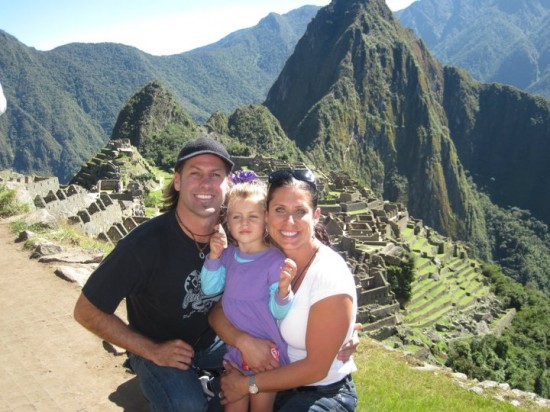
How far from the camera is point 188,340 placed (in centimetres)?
445

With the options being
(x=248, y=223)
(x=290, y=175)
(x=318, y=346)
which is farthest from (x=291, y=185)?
(x=318, y=346)

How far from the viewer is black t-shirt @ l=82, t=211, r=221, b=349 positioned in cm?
388

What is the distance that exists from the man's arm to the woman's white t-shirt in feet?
2.81

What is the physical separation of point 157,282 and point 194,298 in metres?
0.34

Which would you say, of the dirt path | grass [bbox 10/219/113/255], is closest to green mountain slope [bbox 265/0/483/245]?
grass [bbox 10/219/113/255]

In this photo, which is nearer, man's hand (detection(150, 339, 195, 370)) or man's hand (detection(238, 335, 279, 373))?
man's hand (detection(238, 335, 279, 373))

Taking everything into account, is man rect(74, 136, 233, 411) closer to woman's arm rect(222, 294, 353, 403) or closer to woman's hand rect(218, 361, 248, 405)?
woman's hand rect(218, 361, 248, 405)

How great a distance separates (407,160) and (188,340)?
13603 centimetres

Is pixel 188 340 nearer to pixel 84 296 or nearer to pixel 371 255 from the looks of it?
pixel 84 296

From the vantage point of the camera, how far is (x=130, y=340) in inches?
158

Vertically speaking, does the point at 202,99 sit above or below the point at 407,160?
above

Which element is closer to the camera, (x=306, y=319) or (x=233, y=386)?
(x=306, y=319)

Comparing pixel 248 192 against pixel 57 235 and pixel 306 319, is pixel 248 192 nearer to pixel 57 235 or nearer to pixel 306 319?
pixel 306 319

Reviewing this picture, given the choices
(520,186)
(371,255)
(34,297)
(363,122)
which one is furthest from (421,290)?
(520,186)
